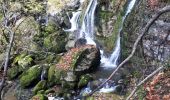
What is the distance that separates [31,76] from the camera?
19781 mm

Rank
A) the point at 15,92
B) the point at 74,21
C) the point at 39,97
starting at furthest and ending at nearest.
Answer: the point at 74,21
the point at 15,92
the point at 39,97

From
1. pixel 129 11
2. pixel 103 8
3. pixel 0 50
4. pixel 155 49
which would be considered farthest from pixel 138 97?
pixel 0 50

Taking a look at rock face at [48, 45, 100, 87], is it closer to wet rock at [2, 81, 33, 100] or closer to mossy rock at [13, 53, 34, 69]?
wet rock at [2, 81, 33, 100]

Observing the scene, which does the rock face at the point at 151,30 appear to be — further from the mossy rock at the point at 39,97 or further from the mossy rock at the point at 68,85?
the mossy rock at the point at 39,97

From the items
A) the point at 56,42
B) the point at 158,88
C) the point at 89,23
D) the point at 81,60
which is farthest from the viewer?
the point at 56,42

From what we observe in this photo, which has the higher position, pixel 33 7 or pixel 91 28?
pixel 33 7

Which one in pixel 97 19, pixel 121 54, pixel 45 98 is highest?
pixel 97 19

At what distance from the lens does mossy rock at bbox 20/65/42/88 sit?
19605 millimetres

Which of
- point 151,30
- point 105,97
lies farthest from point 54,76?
point 151,30

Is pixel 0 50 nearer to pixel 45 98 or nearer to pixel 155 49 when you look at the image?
pixel 45 98

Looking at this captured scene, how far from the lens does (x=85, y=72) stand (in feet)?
61.9

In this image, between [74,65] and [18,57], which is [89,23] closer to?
[18,57]

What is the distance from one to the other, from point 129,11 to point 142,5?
2358 mm

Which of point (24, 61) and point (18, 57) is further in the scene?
point (18, 57)
